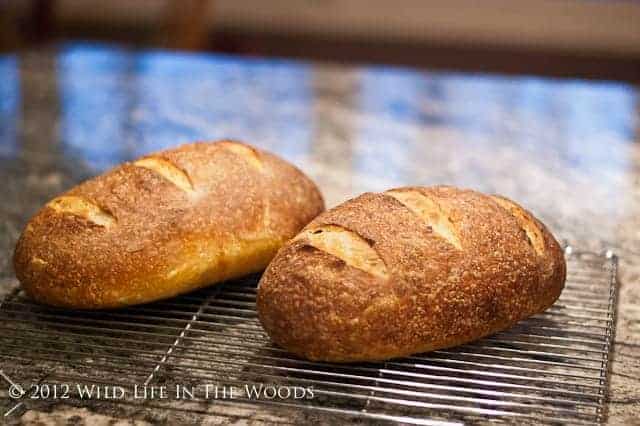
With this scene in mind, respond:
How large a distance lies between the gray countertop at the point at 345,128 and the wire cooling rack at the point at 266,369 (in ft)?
0.76

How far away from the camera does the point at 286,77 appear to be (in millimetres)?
3365

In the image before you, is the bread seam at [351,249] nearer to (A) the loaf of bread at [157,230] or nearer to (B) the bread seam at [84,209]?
(A) the loaf of bread at [157,230]

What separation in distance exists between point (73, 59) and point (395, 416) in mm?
2618

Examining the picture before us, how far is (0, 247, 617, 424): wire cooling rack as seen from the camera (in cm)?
129

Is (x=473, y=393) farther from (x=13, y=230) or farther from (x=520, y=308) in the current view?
(x=13, y=230)

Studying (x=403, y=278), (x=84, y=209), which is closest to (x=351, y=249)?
(x=403, y=278)

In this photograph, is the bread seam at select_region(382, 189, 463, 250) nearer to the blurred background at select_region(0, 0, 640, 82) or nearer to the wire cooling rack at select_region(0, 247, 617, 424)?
the wire cooling rack at select_region(0, 247, 617, 424)

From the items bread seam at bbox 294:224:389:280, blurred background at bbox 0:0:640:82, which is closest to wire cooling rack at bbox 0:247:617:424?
bread seam at bbox 294:224:389:280

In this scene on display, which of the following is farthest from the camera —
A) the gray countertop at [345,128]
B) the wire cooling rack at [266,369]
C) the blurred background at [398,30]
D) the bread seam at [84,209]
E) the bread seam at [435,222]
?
the blurred background at [398,30]

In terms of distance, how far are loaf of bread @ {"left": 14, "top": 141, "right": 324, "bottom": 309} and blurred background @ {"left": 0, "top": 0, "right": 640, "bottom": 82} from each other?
9.61ft

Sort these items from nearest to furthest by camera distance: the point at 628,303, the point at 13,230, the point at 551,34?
the point at 628,303, the point at 13,230, the point at 551,34

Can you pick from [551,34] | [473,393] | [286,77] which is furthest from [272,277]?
[551,34]

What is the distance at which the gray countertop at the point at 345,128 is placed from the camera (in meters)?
2.28

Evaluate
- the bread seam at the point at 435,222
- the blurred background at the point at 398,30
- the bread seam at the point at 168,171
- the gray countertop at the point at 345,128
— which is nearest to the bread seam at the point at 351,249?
the bread seam at the point at 435,222
